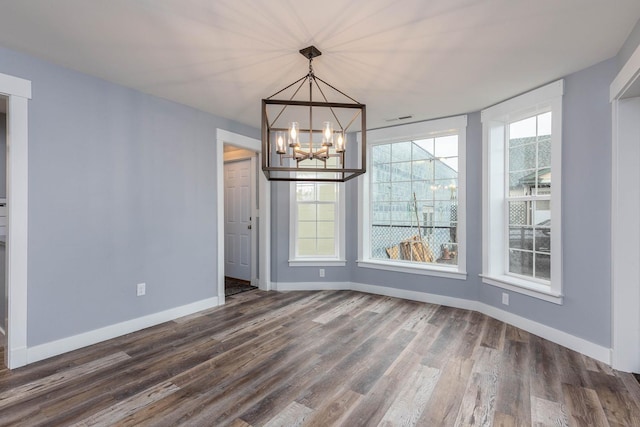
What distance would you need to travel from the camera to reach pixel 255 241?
500 centimetres

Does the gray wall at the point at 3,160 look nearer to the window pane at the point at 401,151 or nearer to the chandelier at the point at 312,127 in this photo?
the chandelier at the point at 312,127

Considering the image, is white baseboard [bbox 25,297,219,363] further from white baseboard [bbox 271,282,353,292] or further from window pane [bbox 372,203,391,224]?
window pane [bbox 372,203,391,224]

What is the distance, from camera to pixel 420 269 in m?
4.18

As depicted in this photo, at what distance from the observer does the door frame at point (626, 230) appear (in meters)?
2.37

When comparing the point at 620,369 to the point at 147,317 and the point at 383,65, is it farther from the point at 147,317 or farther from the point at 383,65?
the point at 147,317

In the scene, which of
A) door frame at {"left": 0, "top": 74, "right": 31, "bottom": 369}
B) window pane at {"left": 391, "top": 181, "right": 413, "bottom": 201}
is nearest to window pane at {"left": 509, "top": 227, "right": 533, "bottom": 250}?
window pane at {"left": 391, "top": 181, "right": 413, "bottom": 201}

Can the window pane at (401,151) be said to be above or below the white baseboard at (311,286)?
above

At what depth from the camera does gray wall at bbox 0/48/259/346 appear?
8.38 feet

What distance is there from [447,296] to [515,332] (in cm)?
93

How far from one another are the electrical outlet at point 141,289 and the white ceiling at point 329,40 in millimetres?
2002

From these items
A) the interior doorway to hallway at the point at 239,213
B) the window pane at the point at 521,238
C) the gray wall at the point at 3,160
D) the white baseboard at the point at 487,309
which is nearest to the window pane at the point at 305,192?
the interior doorway to hallway at the point at 239,213

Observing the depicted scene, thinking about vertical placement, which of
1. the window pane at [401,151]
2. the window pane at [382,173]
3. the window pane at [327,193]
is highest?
the window pane at [401,151]

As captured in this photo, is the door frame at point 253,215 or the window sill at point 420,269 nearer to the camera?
the window sill at point 420,269

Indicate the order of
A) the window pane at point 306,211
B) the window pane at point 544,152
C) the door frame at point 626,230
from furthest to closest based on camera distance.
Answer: the window pane at point 306,211 < the window pane at point 544,152 < the door frame at point 626,230
